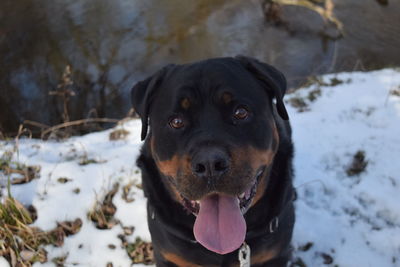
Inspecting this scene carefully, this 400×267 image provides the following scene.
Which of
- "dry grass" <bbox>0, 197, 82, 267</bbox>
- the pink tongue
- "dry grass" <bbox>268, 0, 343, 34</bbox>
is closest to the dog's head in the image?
the pink tongue

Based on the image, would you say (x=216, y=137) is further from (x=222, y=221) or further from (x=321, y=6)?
(x=321, y=6)

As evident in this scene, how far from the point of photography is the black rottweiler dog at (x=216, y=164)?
69.0 inches

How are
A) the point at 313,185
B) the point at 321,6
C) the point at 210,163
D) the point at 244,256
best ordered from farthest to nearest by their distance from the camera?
the point at 321,6 < the point at 313,185 < the point at 244,256 < the point at 210,163

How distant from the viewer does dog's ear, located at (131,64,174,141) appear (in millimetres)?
2062

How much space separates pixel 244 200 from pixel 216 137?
1.13ft

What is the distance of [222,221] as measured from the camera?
6.01ft

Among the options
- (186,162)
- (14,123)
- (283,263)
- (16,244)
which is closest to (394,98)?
(283,263)

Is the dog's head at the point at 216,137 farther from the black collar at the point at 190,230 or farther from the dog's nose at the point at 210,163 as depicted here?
the black collar at the point at 190,230

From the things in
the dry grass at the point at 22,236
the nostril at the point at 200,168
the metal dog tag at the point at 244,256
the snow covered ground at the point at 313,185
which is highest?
the nostril at the point at 200,168

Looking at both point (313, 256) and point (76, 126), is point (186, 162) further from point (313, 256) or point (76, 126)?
point (76, 126)

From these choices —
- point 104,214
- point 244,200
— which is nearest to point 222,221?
point 244,200

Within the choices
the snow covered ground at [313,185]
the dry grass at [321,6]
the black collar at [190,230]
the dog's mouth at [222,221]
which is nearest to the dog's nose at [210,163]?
the dog's mouth at [222,221]

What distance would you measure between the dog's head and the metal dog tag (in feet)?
0.57

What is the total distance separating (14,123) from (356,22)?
584cm
